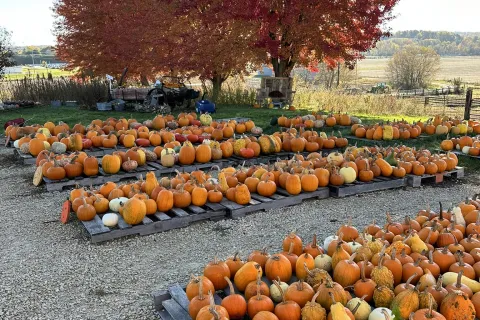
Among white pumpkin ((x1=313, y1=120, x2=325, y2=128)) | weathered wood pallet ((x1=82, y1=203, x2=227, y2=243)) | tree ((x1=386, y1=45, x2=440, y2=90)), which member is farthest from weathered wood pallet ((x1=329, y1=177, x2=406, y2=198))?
tree ((x1=386, y1=45, x2=440, y2=90))

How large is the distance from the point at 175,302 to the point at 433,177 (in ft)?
17.1

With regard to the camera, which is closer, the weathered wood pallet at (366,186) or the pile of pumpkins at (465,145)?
the weathered wood pallet at (366,186)

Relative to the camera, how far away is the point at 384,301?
2885 mm

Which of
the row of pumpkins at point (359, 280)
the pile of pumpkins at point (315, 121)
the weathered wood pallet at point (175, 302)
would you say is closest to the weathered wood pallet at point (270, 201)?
the row of pumpkins at point (359, 280)

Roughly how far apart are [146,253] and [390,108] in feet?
46.6

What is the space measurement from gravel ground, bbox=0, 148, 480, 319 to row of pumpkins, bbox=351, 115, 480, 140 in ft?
8.42

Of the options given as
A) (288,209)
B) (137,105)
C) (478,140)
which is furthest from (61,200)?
(137,105)

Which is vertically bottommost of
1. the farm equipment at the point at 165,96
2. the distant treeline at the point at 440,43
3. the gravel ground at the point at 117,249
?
the gravel ground at the point at 117,249

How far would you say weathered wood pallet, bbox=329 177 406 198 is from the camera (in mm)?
6238

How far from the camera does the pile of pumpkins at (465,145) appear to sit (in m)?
7.91

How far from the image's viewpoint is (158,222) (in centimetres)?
502

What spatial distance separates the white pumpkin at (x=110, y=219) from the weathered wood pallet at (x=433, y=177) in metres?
4.38

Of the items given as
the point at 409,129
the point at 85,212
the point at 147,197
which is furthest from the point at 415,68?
the point at 85,212

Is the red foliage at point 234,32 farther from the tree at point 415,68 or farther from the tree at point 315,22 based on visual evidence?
the tree at point 415,68
